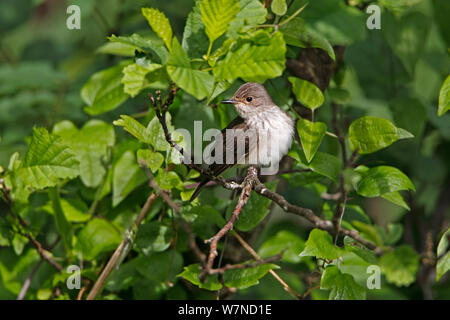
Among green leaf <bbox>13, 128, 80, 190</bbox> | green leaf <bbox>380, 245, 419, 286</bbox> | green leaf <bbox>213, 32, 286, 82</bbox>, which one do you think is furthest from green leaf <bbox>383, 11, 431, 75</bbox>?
green leaf <bbox>13, 128, 80, 190</bbox>

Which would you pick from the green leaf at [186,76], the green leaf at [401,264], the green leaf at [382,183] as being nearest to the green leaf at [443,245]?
the green leaf at [382,183]

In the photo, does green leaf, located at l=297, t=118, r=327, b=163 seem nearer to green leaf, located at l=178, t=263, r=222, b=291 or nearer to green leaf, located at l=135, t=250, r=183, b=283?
green leaf, located at l=178, t=263, r=222, b=291

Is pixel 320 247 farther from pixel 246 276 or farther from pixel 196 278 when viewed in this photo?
pixel 196 278

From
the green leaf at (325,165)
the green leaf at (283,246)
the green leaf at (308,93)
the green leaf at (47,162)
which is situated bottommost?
the green leaf at (283,246)

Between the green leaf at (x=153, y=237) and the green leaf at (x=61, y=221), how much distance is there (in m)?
0.37

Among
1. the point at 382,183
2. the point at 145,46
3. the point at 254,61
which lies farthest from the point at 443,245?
Result: the point at 145,46

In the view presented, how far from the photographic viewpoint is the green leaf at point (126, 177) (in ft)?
7.84

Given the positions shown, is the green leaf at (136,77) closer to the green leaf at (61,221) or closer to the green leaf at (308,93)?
the green leaf at (308,93)

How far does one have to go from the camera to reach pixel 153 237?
2.34 meters

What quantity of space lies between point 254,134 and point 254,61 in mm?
1000

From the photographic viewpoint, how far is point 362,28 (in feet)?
7.82
